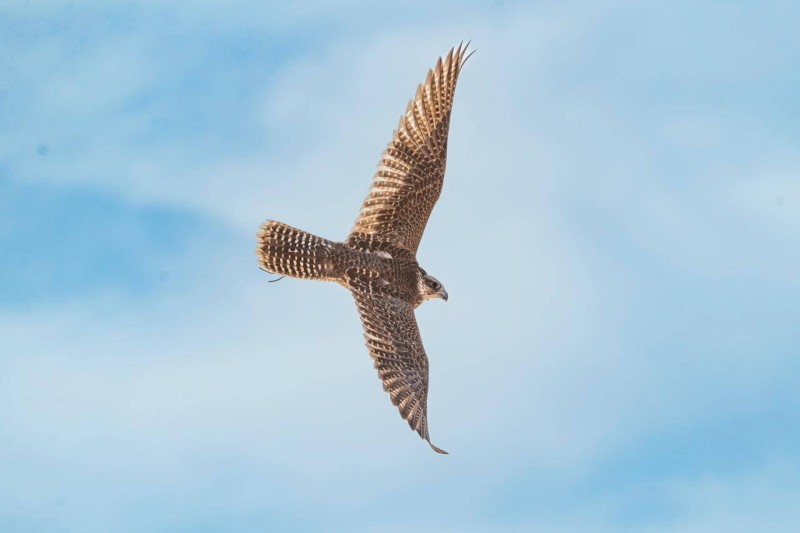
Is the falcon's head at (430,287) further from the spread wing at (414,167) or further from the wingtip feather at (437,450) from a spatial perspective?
the wingtip feather at (437,450)

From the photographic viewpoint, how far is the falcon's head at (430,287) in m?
25.0

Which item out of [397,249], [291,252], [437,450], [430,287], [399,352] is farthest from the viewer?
[430,287]

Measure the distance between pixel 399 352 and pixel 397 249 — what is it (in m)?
2.50

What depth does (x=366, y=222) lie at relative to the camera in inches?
969

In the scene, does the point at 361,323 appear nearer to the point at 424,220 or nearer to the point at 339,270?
the point at 339,270

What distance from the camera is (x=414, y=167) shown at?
24984 mm

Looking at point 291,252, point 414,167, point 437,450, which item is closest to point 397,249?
point 414,167

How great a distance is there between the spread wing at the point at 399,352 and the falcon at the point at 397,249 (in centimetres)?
2

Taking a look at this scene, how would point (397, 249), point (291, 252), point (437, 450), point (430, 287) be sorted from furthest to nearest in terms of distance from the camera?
point (430, 287) < point (397, 249) < point (291, 252) < point (437, 450)

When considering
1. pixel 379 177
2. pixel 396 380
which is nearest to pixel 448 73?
pixel 379 177

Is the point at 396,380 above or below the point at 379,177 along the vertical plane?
below

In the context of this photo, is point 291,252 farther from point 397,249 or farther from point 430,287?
point 430,287

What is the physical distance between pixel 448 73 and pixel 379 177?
104 inches

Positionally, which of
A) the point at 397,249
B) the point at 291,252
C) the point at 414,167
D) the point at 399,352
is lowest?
the point at 399,352
